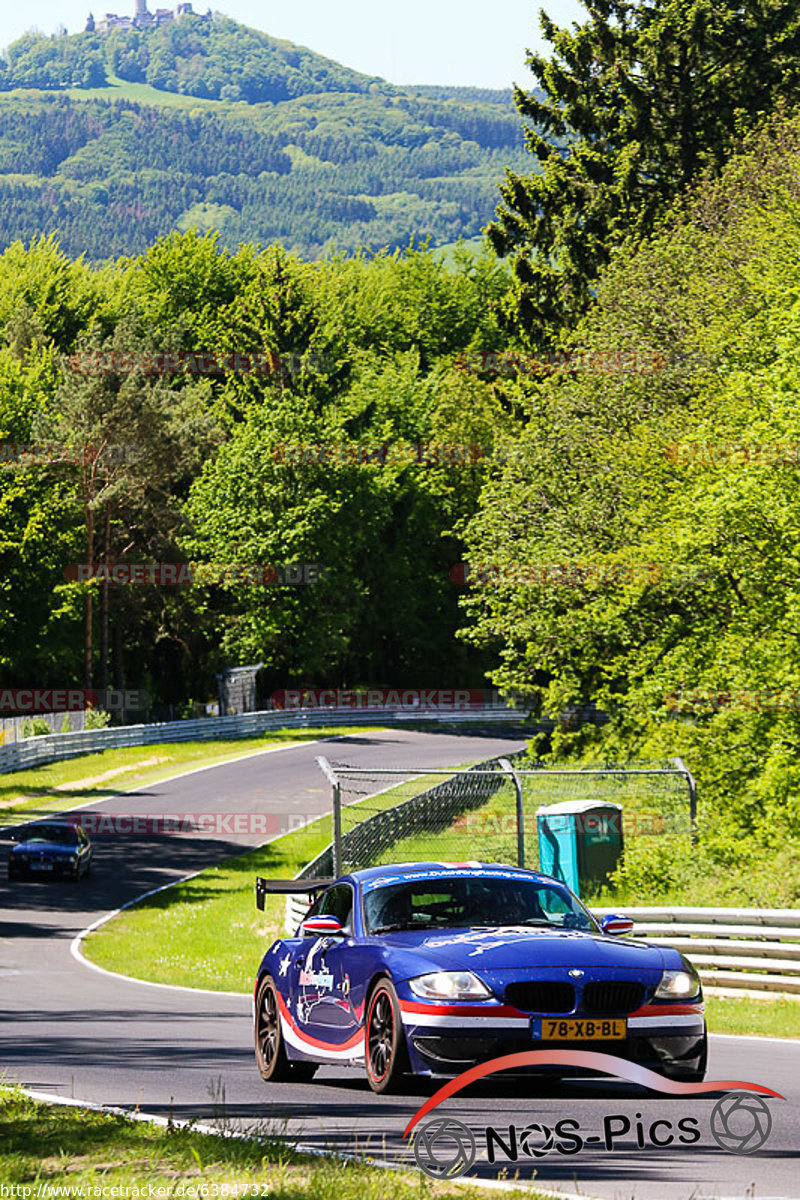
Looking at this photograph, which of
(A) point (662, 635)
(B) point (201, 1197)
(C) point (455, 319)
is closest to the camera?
(B) point (201, 1197)

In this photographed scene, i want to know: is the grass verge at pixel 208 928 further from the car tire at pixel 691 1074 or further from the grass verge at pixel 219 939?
the car tire at pixel 691 1074

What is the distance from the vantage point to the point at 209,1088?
993cm

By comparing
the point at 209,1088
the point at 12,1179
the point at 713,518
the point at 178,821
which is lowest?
the point at 178,821

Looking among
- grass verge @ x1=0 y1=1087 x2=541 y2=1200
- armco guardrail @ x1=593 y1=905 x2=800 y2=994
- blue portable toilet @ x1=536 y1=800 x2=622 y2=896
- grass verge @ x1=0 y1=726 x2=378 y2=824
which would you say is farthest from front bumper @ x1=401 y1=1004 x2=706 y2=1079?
grass verge @ x1=0 y1=726 x2=378 y2=824

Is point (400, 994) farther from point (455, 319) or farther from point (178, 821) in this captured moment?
point (455, 319)

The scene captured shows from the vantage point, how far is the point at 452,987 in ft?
27.3

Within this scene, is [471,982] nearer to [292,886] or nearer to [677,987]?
[677,987]

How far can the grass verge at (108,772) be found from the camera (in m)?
46.6

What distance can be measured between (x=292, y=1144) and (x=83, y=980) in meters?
15.3

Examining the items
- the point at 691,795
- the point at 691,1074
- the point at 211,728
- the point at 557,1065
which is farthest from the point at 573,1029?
the point at 211,728

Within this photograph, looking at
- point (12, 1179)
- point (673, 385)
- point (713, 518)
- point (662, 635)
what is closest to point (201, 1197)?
point (12, 1179)

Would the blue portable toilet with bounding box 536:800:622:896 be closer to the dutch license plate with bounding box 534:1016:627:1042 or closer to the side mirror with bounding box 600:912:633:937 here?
the side mirror with bounding box 600:912:633:937

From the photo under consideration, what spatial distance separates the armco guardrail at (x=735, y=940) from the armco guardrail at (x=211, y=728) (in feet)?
127

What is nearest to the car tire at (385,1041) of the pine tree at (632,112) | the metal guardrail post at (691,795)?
the metal guardrail post at (691,795)
